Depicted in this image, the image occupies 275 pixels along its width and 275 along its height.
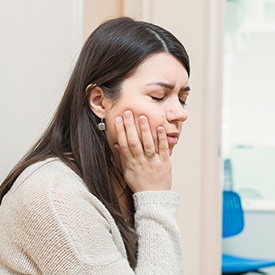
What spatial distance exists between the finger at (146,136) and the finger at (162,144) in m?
0.02

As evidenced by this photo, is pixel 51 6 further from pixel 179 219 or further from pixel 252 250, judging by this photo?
pixel 252 250

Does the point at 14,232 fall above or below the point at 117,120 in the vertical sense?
below

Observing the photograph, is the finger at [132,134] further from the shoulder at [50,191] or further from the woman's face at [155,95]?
the shoulder at [50,191]

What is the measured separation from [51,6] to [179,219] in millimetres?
739

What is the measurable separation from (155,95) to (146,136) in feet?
0.28

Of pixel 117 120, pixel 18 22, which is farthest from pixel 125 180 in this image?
pixel 18 22

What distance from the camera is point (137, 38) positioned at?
118cm

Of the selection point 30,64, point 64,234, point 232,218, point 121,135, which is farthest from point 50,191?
point 232,218

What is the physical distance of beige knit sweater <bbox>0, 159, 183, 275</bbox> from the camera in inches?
39.3

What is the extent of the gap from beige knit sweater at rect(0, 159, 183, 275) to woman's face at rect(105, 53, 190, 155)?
0.18m

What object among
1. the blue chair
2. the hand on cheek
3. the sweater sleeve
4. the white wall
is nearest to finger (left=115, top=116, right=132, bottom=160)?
the hand on cheek

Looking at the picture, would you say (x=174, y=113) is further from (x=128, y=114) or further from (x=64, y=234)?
(x=64, y=234)

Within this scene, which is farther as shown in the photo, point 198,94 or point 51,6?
point 198,94

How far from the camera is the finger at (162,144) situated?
118 centimetres
